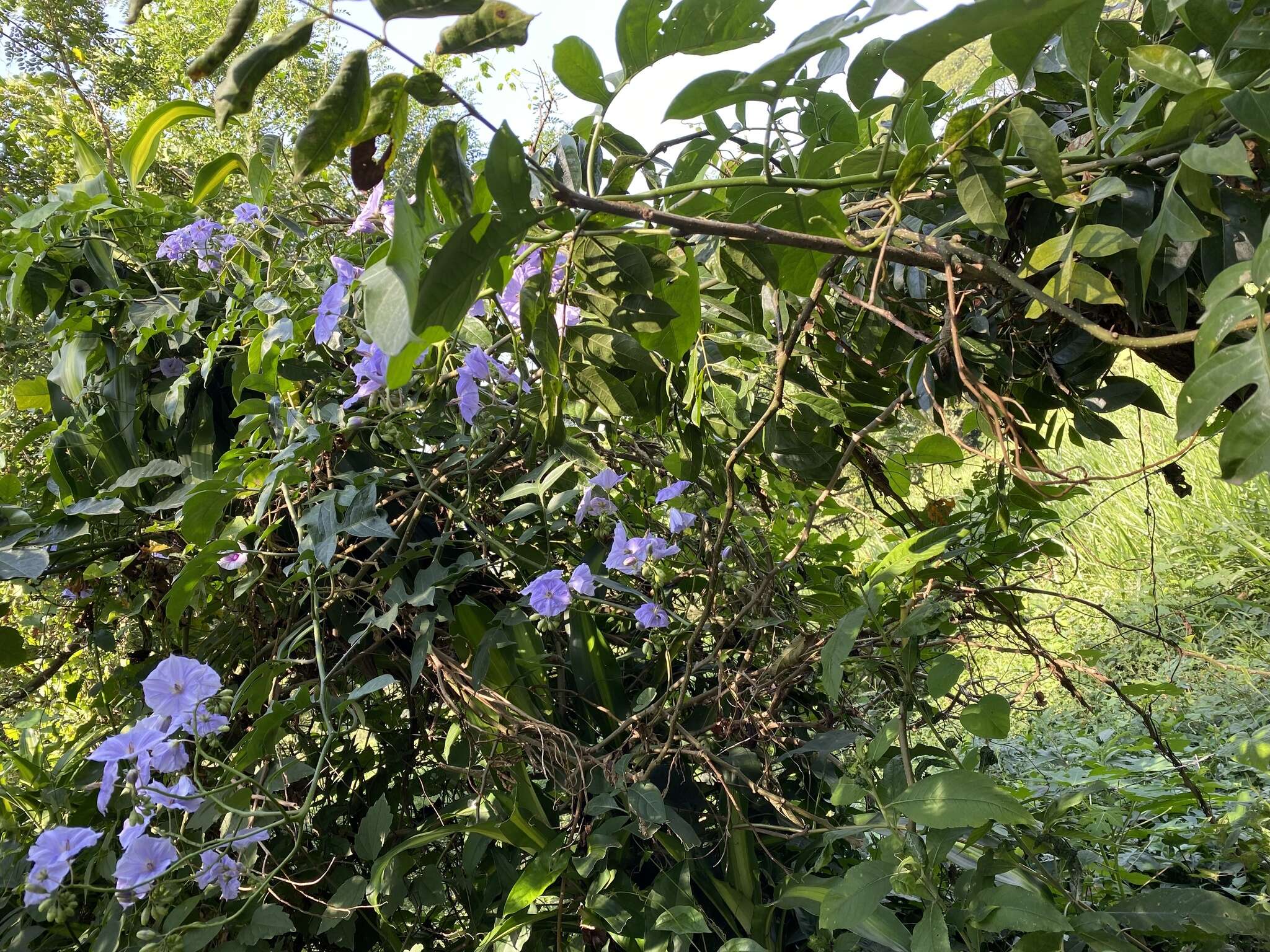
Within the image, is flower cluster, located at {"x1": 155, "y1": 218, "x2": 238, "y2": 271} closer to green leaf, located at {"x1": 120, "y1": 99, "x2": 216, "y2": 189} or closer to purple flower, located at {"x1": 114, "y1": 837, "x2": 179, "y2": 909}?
green leaf, located at {"x1": 120, "y1": 99, "x2": 216, "y2": 189}

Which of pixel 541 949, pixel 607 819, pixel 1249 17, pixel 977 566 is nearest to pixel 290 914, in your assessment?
pixel 541 949

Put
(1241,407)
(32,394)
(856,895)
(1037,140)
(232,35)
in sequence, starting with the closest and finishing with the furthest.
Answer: (232,35) < (1241,407) < (1037,140) < (856,895) < (32,394)

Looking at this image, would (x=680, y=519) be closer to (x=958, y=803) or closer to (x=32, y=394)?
(x=958, y=803)

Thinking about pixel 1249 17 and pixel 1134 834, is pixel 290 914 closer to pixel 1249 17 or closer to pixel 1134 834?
pixel 1249 17

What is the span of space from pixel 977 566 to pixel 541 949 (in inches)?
26.5

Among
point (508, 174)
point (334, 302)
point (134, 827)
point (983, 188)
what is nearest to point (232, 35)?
point (508, 174)

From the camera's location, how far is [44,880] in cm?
85

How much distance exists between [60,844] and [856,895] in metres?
0.81

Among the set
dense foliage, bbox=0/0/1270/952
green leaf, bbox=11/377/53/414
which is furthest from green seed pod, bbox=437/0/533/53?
green leaf, bbox=11/377/53/414

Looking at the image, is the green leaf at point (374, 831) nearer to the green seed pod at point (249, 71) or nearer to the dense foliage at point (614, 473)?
the dense foliage at point (614, 473)

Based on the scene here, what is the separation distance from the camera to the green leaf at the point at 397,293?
1.11ft

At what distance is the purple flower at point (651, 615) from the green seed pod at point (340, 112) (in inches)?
24.2

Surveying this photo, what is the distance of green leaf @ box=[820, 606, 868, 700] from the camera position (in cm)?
71

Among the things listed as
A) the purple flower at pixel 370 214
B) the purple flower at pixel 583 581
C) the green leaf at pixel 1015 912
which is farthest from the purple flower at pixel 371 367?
the green leaf at pixel 1015 912
